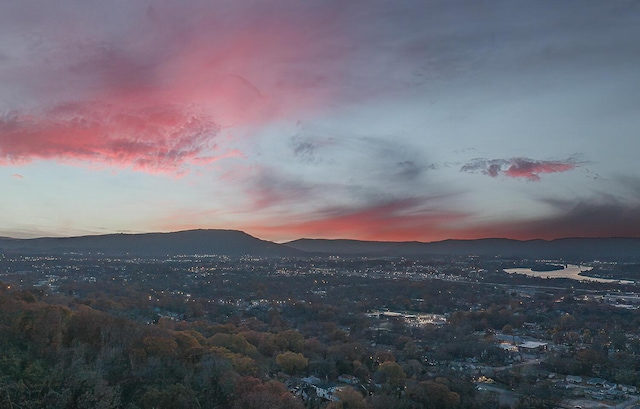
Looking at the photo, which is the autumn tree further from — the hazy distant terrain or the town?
the hazy distant terrain

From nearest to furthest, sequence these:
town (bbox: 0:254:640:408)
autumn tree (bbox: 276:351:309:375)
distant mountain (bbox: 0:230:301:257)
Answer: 1. town (bbox: 0:254:640:408)
2. autumn tree (bbox: 276:351:309:375)
3. distant mountain (bbox: 0:230:301:257)

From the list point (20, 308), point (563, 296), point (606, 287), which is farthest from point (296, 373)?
point (606, 287)

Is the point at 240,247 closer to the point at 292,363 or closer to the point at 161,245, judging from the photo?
the point at 161,245

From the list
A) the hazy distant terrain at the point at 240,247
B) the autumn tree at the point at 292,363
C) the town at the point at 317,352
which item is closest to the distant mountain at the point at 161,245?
the hazy distant terrain at the point at 240,247

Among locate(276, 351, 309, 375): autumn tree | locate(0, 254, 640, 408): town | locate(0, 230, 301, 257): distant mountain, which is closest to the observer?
locate(0, 254, 640, 408): town

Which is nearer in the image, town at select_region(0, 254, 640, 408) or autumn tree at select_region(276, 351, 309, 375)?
town at select_region(0, 254, 640, 408)

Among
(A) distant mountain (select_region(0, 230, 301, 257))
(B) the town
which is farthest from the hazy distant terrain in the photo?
(B) the town

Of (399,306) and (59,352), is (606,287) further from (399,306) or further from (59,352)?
(59,352)
